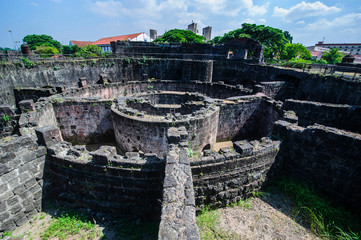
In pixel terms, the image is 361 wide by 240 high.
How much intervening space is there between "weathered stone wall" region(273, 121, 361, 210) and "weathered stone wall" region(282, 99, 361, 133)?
323 cm

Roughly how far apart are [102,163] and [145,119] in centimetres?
350

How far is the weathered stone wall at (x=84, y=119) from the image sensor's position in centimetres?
1025

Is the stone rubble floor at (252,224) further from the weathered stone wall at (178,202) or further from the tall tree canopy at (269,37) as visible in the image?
the tall tree canopy at (269,37)

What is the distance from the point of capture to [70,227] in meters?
5.38

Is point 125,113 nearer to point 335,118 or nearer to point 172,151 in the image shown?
point 172,151

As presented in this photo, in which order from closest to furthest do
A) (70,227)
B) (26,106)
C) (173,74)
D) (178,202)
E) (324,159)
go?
(178,202) < (70,227) < (324,159) < (26,106) < (173,74)

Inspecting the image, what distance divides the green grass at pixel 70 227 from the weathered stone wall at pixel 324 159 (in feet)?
22.4

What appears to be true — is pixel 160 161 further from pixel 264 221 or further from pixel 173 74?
pixel 173 74

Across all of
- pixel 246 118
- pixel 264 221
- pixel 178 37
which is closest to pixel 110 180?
pixel 264 221

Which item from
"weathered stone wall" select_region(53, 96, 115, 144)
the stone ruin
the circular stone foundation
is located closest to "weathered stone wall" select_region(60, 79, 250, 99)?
"weathered stone wall" select_region(53, 96, 115, 144)

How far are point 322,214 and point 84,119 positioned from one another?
11715 mm

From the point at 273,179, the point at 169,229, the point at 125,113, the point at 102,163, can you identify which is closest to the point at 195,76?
the point at 125,113

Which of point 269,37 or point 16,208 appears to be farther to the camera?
point 269,37

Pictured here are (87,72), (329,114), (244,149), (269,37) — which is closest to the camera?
(244,149)
